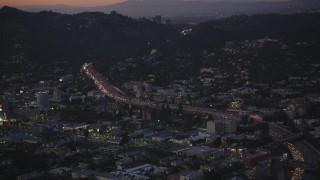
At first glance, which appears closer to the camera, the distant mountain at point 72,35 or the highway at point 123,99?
the highway at point 123,99

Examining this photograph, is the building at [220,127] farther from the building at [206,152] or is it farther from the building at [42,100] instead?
the building at [42,100]

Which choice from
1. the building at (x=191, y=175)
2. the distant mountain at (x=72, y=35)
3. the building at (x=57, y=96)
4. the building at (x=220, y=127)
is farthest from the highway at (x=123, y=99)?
the building at (x=191, y=175)

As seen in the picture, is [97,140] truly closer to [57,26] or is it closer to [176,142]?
[176,142]

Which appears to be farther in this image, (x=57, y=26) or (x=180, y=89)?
(x=57, y=26)

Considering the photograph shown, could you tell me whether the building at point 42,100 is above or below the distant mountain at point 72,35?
below

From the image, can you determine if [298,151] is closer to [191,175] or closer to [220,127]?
[220,127]

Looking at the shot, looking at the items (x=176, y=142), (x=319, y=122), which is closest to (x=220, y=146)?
(x=176, y=142)

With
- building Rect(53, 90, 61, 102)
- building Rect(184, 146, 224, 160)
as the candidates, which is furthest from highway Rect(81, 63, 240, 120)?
building Rect(184, 146, 224, 160)
